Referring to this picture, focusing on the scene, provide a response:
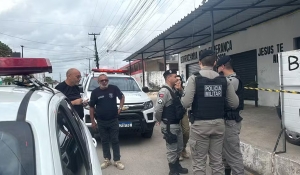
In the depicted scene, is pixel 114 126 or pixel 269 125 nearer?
pixel 114 126

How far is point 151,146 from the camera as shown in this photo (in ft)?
21.4

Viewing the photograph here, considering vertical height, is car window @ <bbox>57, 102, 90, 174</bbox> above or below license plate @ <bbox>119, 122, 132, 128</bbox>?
above

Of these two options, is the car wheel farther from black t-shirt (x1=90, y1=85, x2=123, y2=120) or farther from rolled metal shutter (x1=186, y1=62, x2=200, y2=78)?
rolled metal shutter (x1=186, y1=62, x2=200, y2=78)

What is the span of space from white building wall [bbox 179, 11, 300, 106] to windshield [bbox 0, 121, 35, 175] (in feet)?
32.2

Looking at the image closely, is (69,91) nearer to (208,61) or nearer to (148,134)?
(208,61)

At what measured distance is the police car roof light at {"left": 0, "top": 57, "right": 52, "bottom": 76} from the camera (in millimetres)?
2230

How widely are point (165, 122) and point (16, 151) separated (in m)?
3.12

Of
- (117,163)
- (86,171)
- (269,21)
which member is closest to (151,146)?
(117,163)

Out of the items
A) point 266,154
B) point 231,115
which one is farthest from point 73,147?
point 266,154

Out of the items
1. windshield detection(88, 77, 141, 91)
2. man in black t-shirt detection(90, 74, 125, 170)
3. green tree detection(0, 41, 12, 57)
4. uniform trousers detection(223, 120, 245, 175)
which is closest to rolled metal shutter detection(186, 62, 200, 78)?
windshield detection(88, 77, 141, 91)

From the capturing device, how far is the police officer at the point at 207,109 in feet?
11.0

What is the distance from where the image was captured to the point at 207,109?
11.0 feet

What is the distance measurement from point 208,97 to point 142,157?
2.76 meters

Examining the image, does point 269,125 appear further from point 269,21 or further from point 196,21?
point 269,21
